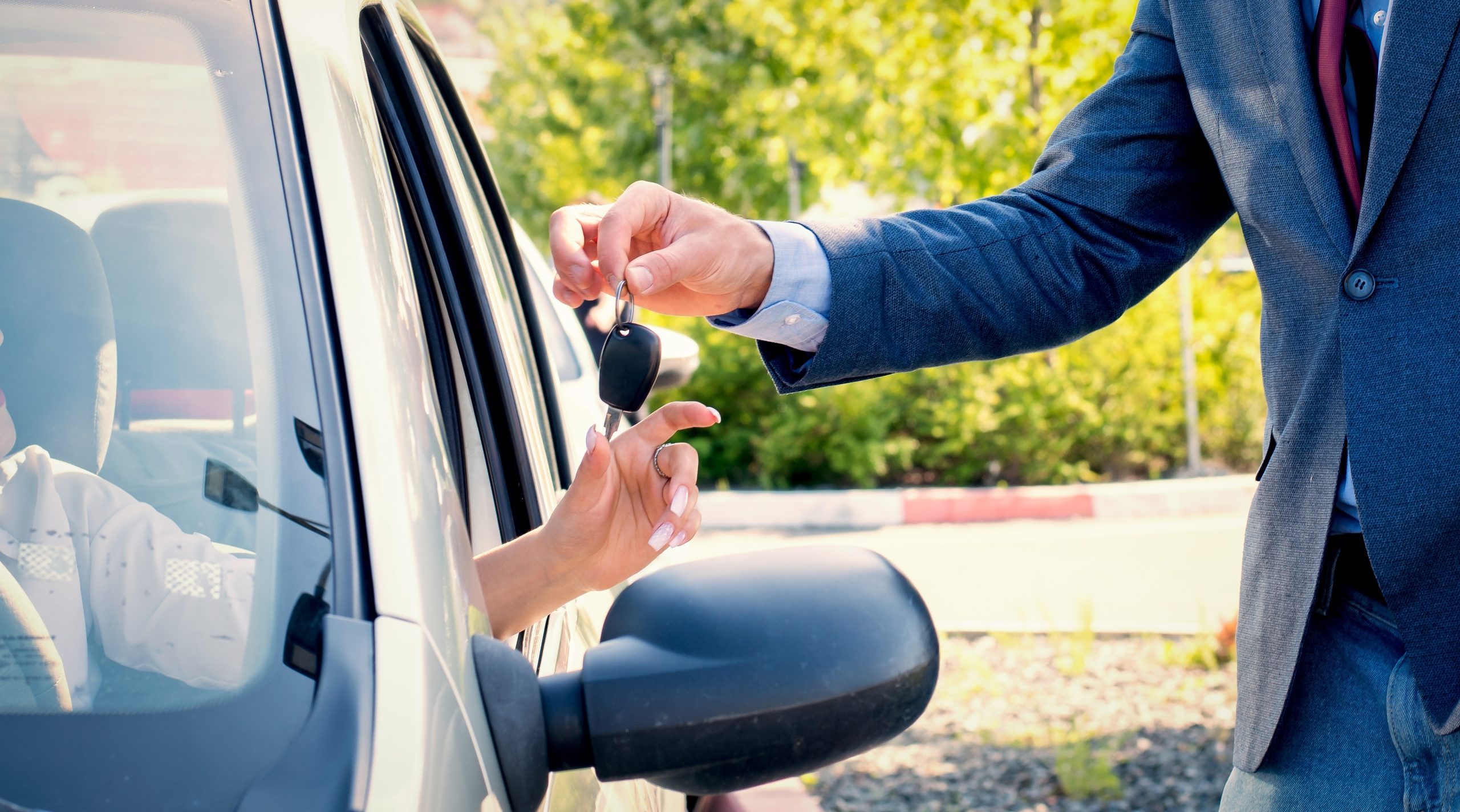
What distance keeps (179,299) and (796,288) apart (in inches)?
27.6

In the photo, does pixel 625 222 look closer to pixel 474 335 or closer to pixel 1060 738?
pixel 474 335

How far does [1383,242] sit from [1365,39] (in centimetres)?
27

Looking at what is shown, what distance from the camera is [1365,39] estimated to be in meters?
1.28

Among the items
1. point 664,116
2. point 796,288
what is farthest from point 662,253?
point 664,116

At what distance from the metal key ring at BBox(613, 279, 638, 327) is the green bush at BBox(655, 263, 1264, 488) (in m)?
6.34

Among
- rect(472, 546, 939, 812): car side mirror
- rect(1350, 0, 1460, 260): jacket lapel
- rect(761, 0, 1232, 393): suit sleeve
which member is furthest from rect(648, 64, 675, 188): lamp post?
rect(472, 546, 939, 812): car side mirror

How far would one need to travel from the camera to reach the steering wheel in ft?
2.90

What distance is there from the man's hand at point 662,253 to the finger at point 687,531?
0.83 ft

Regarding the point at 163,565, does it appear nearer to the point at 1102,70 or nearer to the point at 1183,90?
the point at 1183,90

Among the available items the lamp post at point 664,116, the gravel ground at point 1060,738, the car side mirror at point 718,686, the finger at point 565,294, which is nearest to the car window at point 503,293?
the finger at point 565,294

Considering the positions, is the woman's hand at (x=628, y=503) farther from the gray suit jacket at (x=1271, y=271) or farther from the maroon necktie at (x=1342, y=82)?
the maroon necktie at (x=1342, y=82)

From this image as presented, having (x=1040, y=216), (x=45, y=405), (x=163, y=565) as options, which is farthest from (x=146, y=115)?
(x=1040, y=216)

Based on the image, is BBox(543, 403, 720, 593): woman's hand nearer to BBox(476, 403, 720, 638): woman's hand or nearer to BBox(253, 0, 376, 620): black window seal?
BBox(476, 403, 720, 638): woman's hand

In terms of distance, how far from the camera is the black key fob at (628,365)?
1122 mm
